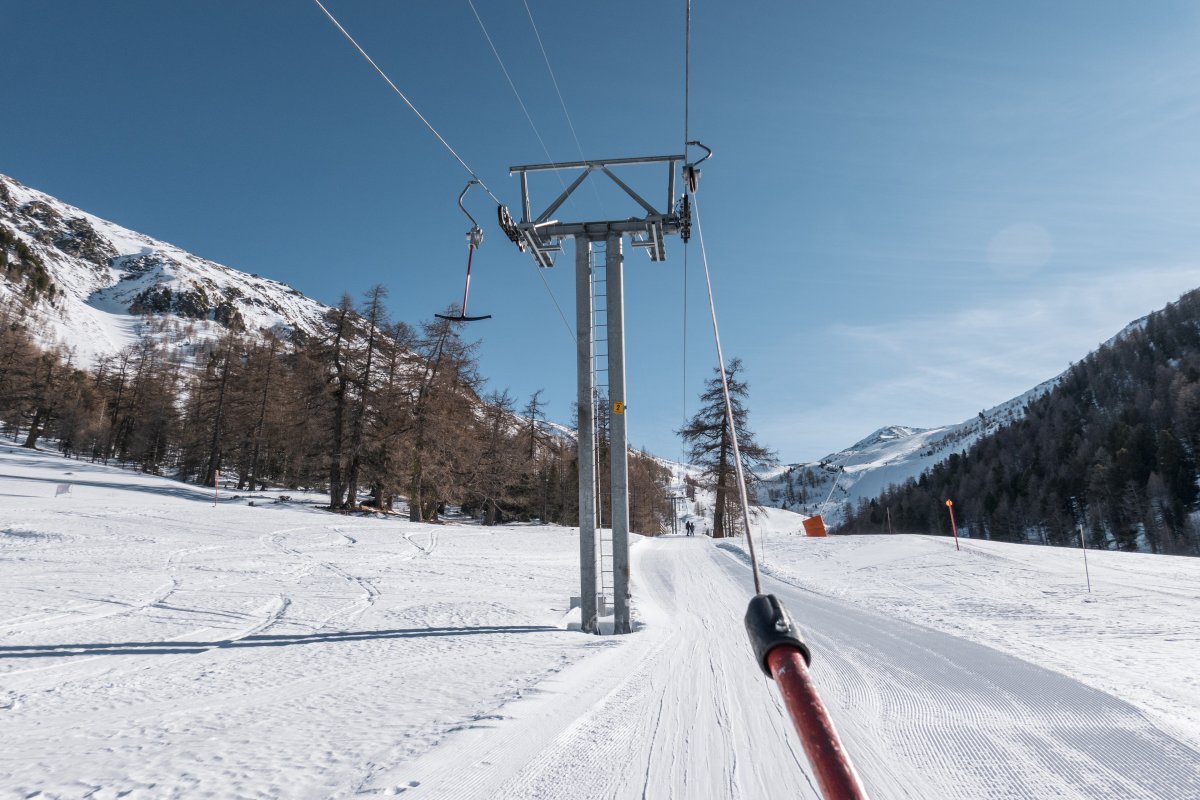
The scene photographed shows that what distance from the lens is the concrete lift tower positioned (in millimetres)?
8773

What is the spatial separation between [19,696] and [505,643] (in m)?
4.20

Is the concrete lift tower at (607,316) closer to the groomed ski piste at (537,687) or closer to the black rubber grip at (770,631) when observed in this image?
the groomed ski piste at (537,687)

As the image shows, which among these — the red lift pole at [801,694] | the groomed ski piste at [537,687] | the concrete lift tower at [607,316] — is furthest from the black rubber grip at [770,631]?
the concrete lift tower at [607,316]

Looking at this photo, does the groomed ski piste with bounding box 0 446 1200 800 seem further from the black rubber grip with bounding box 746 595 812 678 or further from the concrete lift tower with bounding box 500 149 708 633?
the black rubber grip with bounding box 746 595 812 678

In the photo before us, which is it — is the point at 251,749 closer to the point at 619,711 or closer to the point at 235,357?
the point at 619,711

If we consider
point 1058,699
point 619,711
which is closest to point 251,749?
point 619,711

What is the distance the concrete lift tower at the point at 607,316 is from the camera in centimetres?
877

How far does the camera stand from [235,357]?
1852 inches

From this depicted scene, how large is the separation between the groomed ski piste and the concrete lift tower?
3.08 feet

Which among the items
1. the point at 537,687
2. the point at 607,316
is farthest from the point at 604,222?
the point at 537,687

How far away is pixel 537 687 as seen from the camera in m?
4.77

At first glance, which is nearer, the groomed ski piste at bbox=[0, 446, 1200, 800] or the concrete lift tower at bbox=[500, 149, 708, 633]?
the groomed ski piste at bbox=[0, 446, 1200, 800]

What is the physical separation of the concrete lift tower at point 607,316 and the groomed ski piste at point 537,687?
3.08 ft

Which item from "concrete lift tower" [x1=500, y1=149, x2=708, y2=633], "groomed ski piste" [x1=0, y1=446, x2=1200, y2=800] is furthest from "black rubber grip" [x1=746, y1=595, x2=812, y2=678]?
"concrete lift tower" [x1=500, y1=149, x2=708, y2=633]
